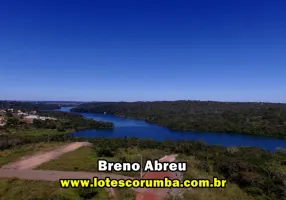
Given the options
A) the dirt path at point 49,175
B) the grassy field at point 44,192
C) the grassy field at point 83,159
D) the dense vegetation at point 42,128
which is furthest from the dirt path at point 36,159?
the dense vegetation at point 42,128

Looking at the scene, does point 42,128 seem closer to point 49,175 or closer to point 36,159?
point 36,159

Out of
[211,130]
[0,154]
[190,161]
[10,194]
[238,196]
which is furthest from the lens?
[211,130]

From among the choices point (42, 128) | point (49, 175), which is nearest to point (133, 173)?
point (49, 175)

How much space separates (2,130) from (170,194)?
241 ft

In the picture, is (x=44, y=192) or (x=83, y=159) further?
(x=83, y=159)

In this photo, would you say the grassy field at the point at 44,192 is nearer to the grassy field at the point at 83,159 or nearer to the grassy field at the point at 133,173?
the grassy field at the point at 133,173

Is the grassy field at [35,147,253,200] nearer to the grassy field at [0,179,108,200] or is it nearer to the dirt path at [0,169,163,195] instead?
the dirt path at [0,169,163,195]

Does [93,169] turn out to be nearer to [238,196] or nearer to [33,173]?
[33,173]

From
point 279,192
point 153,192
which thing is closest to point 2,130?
point 153,192

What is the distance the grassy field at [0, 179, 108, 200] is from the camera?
20391 millimetres

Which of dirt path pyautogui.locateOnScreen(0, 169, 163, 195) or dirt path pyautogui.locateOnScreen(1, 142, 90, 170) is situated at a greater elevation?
dirt path pyautogui.locateOnScreen(0, 169, 163, 195)

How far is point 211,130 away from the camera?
108000 mm

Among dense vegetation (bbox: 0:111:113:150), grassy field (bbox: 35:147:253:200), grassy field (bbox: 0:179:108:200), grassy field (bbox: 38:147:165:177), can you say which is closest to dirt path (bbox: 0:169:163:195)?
grassy field (bbox: 38:147:165:177)

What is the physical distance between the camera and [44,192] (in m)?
21.4
